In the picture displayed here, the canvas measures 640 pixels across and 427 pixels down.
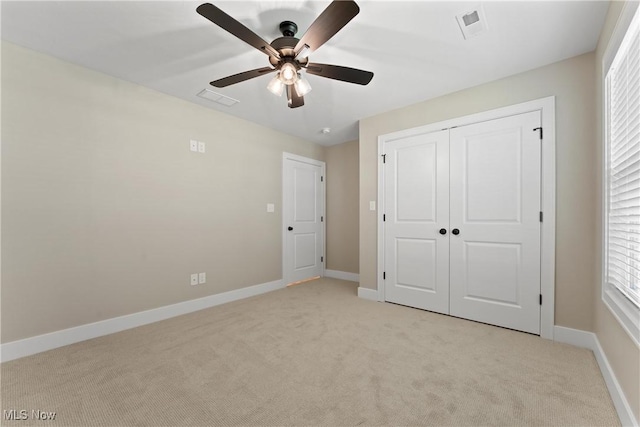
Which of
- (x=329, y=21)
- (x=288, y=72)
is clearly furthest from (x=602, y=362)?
(x=288, y=72)

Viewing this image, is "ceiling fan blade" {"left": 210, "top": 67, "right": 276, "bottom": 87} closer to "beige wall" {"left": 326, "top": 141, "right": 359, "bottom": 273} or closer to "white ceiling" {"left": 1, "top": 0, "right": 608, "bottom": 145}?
"white ceiling" {"left": 1, "top": 0, "right": 608, "bottom": 145}

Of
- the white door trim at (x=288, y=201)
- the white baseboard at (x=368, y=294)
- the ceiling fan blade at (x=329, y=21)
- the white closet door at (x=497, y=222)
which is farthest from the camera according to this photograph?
the white door trim at (x=288, y=201)

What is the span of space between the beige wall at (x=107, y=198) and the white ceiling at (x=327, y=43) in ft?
0.97

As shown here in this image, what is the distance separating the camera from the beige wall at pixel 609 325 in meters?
1.37

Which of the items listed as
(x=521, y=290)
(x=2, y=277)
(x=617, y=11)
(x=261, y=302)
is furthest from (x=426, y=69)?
(x=2, y=277)

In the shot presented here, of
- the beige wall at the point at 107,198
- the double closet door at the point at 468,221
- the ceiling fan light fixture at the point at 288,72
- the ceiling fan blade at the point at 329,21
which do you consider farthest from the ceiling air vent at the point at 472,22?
the beige wall at the point at 107,198

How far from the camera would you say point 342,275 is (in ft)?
16.3

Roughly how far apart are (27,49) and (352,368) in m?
3.56

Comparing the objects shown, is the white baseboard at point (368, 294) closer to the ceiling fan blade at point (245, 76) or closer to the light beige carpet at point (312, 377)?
the light beige carpet at point (312, 377)

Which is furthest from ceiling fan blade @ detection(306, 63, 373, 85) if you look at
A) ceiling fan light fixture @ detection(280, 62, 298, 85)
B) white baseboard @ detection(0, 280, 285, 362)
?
white baseboard @ detection(0, 280, 285, 362)

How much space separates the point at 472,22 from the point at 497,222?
1.78 meters

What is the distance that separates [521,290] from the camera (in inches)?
103

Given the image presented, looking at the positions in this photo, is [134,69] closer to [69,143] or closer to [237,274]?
[69,143]

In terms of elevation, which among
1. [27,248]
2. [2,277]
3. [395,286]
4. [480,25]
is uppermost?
[480,25]
